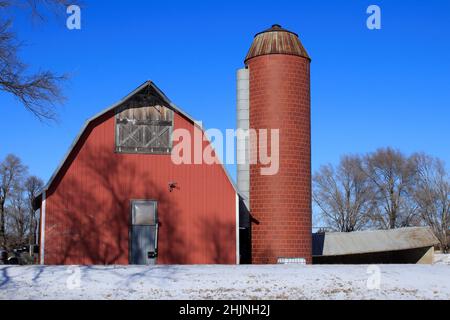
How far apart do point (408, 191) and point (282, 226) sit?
138 ft

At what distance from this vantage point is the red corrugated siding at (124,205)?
2278 cm

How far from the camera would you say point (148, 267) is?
62.7ft

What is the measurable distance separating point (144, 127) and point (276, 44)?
6467 mm

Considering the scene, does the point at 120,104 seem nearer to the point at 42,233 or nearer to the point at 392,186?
the point at 42,233

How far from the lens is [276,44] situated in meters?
26.6

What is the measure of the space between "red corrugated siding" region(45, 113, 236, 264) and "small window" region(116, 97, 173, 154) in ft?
0.88

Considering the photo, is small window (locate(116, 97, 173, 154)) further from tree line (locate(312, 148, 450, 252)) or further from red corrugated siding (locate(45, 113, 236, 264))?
tree line (locate(312, 148, 450, 252))

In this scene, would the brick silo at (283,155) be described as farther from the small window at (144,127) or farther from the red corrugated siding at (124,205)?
the small window at (144,127)

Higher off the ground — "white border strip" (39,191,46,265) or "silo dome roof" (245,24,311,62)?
"silo dome roof" (245,24,311,62)

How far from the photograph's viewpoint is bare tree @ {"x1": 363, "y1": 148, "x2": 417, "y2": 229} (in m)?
63.2

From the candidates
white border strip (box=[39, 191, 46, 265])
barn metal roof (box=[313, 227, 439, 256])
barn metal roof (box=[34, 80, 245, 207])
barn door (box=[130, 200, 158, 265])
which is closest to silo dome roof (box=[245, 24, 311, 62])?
barn metal roof (box=[34, 80, 245, 207])

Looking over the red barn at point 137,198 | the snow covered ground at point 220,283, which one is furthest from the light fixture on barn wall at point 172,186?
the snow covered ground at point 220,283
